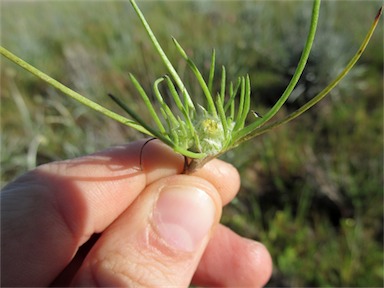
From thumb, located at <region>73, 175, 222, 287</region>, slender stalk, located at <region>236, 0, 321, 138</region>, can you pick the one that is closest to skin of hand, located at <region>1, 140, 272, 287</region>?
thumb, located at <region>73, 175, 222, 287</region>

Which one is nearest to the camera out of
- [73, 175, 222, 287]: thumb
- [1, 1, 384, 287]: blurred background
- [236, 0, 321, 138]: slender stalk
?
[236, 0, 321, 138]: slender stalk

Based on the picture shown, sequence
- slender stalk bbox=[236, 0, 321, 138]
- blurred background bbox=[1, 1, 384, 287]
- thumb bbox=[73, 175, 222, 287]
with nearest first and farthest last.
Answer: slender stalk bbox=[236, 0, 321, 138] < thumb bbox=[73, 175, 222, 287] < blurred background bbox=[1, 1, 384, 287]

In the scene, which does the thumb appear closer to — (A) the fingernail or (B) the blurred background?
(A) the fingernail

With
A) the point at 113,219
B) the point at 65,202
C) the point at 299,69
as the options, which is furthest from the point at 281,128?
the point at 299,69

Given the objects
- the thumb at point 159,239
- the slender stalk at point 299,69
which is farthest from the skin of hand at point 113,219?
the slender stalk at point 299,69

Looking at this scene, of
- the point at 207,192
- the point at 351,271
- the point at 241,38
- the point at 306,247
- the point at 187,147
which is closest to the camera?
the point at 187,147

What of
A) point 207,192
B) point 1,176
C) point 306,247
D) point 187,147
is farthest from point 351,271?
point 1,176

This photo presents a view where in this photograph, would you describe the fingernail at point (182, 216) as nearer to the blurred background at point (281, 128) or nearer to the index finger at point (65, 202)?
the index finger at point (65, 202)

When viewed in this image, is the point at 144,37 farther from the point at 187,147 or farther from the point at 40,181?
the point at 187,147
